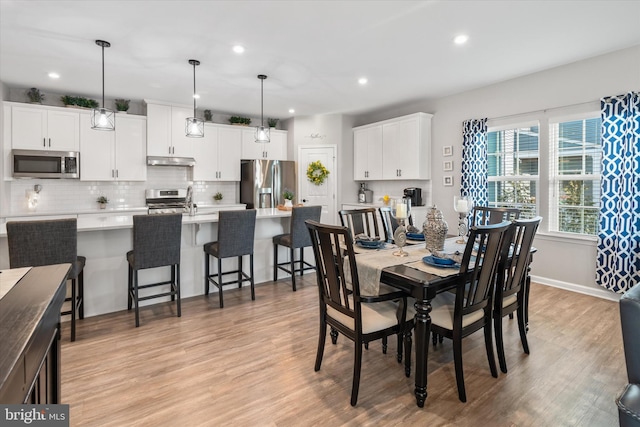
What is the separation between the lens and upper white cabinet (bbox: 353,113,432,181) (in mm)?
5453

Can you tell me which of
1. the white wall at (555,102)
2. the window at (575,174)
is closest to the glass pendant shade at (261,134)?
the white wall at (555,102)

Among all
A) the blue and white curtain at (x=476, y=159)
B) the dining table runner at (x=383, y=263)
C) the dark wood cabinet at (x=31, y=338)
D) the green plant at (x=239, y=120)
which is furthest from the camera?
the green plant at (x=239, y=120)

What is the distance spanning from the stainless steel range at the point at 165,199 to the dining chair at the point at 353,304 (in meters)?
4.22

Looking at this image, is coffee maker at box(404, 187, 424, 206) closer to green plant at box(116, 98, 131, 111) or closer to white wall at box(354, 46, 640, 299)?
white wall at box(354, 46, 640, 299)

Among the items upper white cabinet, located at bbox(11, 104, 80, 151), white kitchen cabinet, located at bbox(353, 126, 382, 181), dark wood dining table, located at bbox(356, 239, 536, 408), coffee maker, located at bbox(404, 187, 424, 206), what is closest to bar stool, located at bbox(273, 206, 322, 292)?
dark wood dining table, located at bbox(356, 239, 536, 408)

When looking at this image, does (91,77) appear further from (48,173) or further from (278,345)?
(278,345)

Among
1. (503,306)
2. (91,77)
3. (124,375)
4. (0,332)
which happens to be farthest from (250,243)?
(91,77)

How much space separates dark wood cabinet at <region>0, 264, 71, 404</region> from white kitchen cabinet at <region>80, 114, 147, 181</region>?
14.5ft

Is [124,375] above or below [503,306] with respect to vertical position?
below

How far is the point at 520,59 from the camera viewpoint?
3748mm

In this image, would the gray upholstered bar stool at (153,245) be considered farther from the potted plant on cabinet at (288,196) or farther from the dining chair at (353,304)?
the potted plant on cabinet at (288,196)

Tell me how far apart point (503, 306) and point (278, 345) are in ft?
5.60

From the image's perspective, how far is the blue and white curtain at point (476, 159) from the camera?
15.7ft

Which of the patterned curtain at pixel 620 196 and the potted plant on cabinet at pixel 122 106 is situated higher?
the potted plant on cabinet at pixel 122 106
